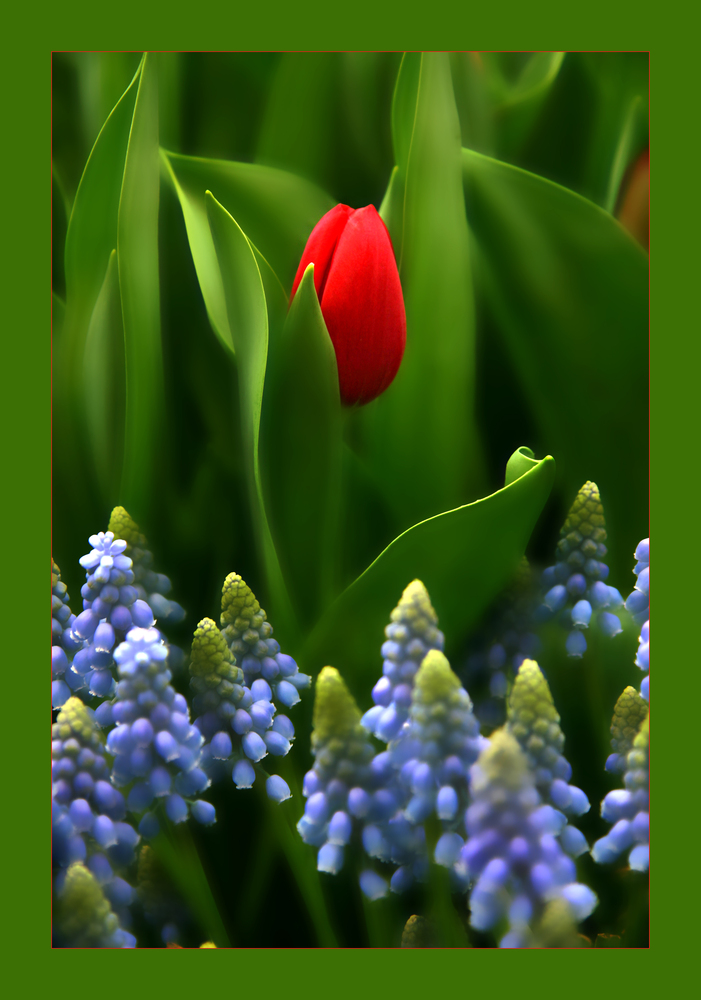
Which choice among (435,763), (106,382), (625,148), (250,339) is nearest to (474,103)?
(625,148)

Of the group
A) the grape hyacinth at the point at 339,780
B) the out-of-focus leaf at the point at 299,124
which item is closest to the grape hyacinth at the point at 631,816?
the grape hyacinth at the point at 339,780

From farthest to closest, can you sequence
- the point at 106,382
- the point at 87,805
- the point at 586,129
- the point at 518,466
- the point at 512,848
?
the point at 586,129 → the point at 106,382 → the point at 518,466 → the point at 87,805 → the point at 512,848

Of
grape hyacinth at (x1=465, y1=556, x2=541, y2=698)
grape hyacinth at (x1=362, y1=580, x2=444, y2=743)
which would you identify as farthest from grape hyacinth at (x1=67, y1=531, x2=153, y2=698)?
grape hyacinth at (x1=465, y1=556, x2=541, y2=698)

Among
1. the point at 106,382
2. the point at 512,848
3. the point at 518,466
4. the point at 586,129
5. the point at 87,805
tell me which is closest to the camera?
the point at 512,848

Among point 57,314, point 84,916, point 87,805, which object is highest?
point 57,314

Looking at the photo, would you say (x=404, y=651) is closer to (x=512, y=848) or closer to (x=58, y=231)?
(x=512, y=848)

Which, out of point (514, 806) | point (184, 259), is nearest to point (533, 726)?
point (514, 806)

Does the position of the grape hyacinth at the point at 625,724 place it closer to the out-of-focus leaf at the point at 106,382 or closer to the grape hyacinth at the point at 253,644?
the grape hyacinth at the point at 253,644

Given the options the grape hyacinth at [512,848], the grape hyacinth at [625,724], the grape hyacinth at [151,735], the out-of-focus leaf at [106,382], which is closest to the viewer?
the grape hyacinth at [512,848]

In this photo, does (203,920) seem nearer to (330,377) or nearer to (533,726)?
(533,726)
